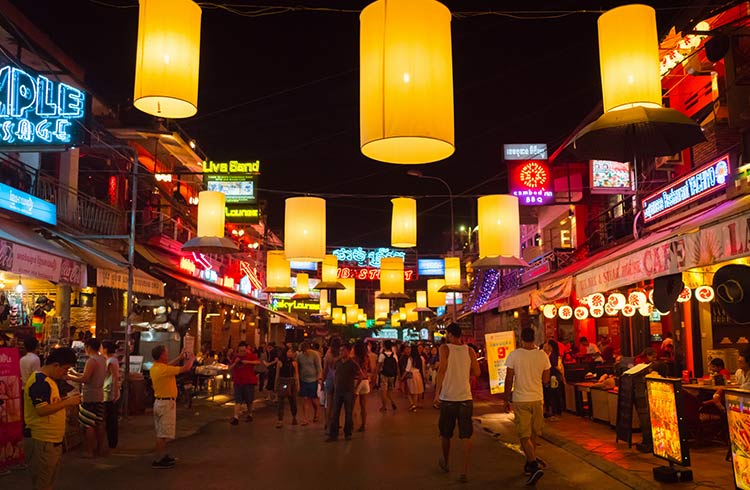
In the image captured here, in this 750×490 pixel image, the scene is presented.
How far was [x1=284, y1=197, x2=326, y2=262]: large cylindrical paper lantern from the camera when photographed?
15078mm

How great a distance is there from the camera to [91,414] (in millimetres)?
11047

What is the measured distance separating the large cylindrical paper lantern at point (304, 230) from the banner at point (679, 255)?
5.96m

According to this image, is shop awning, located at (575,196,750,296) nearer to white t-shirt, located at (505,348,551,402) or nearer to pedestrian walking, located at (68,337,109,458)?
white t-shirt, located at (505,348,551,402)

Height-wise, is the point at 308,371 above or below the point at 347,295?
below

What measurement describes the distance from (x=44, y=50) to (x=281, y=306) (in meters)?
29.1

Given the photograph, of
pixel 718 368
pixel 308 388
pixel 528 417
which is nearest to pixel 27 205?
pixel 308 388

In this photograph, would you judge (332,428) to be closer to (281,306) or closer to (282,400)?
(282,400)

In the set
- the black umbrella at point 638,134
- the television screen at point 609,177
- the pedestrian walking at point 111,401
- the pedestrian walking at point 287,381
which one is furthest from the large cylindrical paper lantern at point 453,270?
the black umbrella at point 638,134

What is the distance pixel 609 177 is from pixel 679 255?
11.0 m

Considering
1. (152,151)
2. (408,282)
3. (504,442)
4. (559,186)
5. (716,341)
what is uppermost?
(152,151)

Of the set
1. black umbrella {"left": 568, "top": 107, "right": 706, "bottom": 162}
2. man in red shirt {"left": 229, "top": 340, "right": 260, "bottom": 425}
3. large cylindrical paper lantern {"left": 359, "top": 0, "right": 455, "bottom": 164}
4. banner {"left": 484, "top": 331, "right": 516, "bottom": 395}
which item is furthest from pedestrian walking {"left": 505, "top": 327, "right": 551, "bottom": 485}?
man in red shirt {"left": 229, "top": 340, "right": 260, "bottom": 425}

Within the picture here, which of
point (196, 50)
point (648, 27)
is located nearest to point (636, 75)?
point (648, 27)

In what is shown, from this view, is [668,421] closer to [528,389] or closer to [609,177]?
[528,389]

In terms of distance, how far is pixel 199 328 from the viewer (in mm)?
30781
